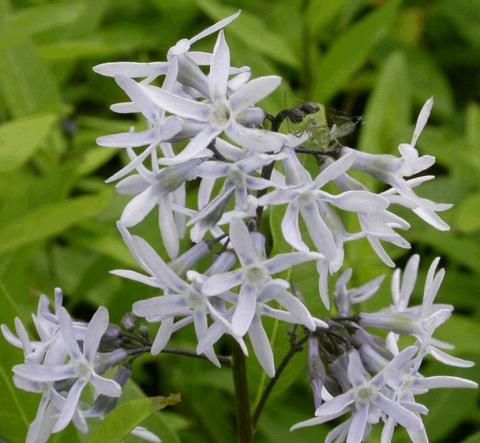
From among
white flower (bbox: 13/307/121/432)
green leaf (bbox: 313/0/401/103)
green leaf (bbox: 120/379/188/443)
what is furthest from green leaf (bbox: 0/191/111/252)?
white flower (bbox: 13/307/121/432)

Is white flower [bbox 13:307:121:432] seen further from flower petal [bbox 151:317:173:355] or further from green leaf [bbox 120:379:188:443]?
green leaf [bbox 120:379:188:443]

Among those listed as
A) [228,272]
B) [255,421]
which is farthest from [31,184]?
[228,272]

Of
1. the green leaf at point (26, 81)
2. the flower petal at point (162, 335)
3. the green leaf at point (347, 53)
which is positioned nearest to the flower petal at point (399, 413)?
the flower petal at point (162, 335)

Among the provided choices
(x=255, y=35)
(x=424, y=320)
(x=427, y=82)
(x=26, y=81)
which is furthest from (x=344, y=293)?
(x=427, y=82)

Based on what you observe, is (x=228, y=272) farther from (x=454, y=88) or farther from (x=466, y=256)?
(x=454, y=88)

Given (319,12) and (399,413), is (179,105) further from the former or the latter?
(319,12)

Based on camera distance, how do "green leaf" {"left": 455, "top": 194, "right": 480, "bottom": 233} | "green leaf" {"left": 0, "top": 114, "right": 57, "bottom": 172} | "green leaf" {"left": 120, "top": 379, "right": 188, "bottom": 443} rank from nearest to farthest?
"green leaf" {"left": 120, "top": 379, "right": 188, "bottom": 443} → "green leaf" {"left": 0, "top": 114, "right": 57, "bottom": 172} → "green leaf" {"left": 455, "top": 194, "right": 480, "bottom": 233}

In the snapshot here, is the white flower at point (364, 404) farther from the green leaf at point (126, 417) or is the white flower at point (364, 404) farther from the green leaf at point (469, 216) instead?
the green leaf at point (469, 216)
